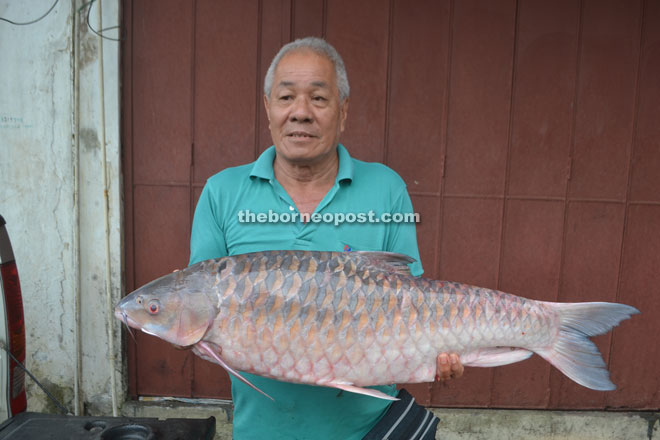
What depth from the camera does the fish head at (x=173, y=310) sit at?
1690mm

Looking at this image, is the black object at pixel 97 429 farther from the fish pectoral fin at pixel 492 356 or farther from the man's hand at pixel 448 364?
the fish pectoral fin at pixel 492 356

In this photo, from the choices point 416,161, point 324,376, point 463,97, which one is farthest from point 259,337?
point 463,97

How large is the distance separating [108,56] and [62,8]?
48 centimetres

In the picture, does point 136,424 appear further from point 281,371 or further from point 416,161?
point 416,161

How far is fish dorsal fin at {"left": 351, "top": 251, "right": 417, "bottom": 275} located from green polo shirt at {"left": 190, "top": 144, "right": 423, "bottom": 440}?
0.18 m

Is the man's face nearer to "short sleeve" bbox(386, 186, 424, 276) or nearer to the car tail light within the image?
"short sleeve" bbox(386, 186, 424, 276)

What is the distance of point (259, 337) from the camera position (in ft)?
5.58

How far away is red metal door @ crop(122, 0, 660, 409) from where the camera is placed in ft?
11.7

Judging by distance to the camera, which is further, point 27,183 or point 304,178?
point 27,183

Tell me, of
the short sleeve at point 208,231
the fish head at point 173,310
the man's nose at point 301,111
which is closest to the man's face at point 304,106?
the man's nose at point 301,111

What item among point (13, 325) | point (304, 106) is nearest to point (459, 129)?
point (304, 106)

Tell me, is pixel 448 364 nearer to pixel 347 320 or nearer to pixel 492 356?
pixel 492 356

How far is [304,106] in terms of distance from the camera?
197cm

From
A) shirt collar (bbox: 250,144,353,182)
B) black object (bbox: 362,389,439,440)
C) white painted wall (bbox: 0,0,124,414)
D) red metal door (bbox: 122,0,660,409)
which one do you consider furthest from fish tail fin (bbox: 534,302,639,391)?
white painted wall (bbox: 0,0,124,414)
